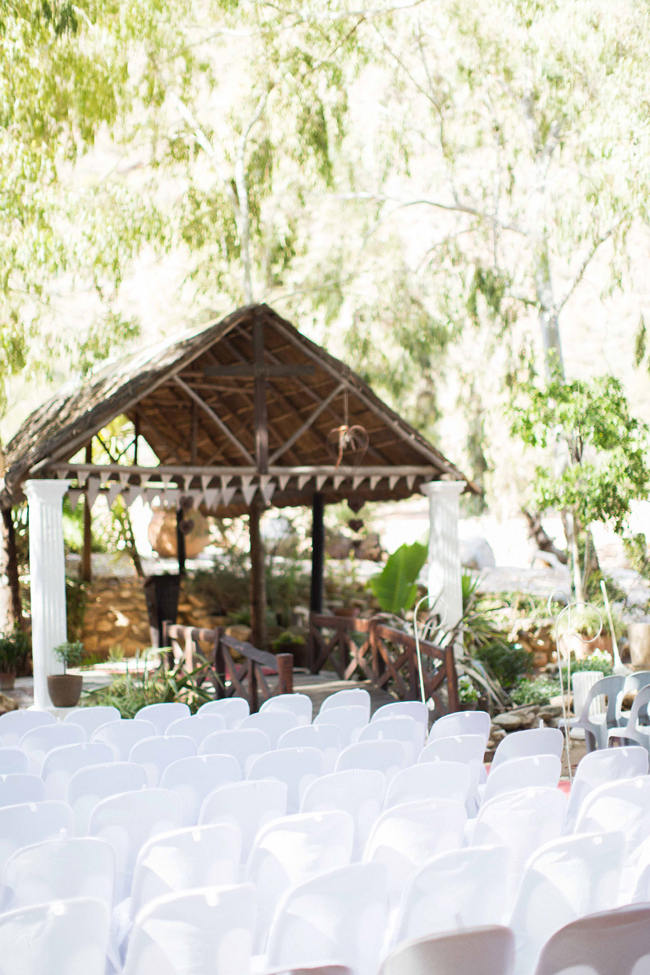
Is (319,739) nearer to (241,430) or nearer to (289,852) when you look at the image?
(289,852)

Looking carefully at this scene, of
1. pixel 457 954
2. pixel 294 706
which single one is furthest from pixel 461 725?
pixel 457 954

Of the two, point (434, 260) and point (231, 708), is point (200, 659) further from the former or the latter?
point (434, 260)

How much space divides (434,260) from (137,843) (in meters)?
14.3

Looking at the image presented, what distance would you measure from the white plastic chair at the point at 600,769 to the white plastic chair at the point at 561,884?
4.32 feet

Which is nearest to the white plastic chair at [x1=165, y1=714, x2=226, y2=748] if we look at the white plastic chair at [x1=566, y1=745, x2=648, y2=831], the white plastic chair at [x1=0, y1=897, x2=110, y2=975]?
the white plastic chair at [x1=566, y1=745, x2=648, y2=831]

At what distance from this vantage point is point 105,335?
14.3 meters

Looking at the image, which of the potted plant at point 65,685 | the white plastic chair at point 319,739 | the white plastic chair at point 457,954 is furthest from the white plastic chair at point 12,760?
the potted plant at point 65,685

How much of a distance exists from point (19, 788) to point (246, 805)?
3.48 ft

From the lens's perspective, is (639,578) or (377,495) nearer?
(377,495)


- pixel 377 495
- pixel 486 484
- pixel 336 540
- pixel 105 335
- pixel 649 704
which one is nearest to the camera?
pixel 649 704

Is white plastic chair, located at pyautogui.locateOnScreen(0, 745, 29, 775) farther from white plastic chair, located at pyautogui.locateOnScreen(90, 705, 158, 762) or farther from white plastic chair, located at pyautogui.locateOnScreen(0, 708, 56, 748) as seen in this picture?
white plastic chair, located at pyautogui.locateOnScreen(0, 708, 56, 748)

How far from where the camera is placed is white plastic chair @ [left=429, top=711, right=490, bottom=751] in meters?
5.60

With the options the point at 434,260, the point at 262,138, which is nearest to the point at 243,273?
the point at 262,138

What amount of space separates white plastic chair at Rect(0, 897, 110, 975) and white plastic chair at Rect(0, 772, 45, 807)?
5.70 feet
